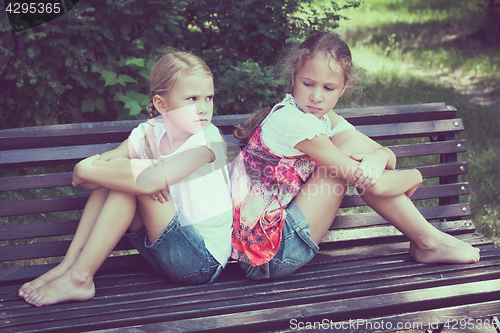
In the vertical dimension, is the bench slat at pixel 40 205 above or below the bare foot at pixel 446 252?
above

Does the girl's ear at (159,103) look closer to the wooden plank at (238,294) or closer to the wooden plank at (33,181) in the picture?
the wooden plank at (33,181)

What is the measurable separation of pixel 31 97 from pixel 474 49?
21.2 feet

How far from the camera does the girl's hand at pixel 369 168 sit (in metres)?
1.94

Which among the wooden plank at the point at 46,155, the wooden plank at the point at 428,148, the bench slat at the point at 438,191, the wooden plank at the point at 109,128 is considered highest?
the wooden plank at the point at 109,128

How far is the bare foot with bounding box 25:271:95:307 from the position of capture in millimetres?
1804

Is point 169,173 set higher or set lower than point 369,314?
higher

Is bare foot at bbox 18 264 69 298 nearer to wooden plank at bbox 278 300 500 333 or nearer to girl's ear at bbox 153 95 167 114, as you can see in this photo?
girl's ear at bbox 153 95 167 114

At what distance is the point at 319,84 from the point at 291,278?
83 cm

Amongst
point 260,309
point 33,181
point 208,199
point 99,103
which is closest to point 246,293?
point 260,309

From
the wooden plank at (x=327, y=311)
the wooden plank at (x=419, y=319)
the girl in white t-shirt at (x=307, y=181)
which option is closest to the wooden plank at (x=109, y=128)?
the girl in white t-shirt at (x=307, y=181)

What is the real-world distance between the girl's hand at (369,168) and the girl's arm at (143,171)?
24.9 inches

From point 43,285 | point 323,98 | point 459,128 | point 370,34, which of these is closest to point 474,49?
point 370,34

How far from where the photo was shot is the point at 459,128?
2541mm

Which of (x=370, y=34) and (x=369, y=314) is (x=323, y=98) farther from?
(x=370, y=34)
